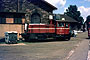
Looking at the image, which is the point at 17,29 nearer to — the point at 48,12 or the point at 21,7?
the point at 21,7

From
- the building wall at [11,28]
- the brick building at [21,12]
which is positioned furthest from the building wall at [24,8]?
the building wall at [11,28]

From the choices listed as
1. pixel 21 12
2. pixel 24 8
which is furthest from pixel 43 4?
pixel 21 12

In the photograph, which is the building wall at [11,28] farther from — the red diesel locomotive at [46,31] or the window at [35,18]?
the window at [35,18]

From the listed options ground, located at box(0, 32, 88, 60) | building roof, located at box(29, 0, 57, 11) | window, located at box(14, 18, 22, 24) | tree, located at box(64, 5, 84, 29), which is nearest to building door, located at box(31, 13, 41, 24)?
building roof, located at box(29, 0, 57, 11)

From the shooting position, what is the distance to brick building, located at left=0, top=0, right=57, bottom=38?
24016 mm

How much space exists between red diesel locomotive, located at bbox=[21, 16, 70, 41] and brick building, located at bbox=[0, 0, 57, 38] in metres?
2.11

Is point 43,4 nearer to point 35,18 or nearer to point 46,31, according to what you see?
point 35,18

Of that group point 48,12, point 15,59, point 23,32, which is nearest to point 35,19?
point 48,12

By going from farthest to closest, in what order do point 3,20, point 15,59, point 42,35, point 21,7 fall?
point 21,7 < point 3,20 < point 42,35 < point 15,59

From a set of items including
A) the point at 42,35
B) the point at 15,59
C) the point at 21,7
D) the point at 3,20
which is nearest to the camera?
the point at 15,59

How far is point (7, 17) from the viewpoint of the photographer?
2475 cm

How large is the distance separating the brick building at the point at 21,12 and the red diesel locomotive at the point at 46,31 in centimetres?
211

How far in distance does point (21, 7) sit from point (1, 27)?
5368 millimetres

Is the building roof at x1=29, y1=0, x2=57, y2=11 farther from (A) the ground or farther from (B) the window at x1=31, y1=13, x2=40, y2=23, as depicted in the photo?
(A) the ground
